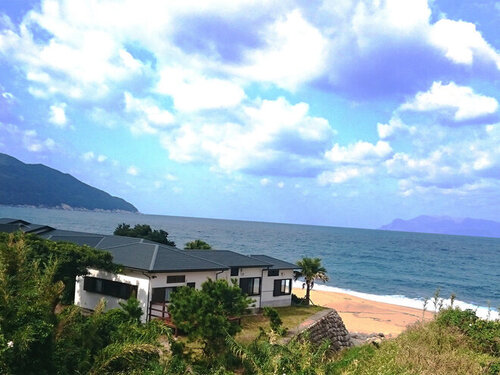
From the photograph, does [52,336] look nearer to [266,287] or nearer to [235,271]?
[235,271]

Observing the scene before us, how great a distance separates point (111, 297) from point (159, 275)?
12.7 feet

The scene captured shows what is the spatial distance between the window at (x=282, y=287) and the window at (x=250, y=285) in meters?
1.98

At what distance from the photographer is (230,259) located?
3225 cm

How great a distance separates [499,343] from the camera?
21000 mm

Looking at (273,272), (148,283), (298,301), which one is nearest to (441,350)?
(148,283)

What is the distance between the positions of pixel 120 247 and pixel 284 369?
21479mm

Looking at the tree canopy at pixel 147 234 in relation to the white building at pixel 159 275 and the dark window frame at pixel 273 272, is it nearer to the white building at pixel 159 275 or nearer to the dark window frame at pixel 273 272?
the white building at pixel 159 275

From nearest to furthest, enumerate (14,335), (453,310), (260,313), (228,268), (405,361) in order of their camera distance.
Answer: (14,335) < (405,361) < (453,310) < (228,268) < (260,313)

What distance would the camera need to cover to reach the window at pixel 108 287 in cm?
2609

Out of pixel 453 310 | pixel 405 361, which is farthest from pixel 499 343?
pixel 405 361

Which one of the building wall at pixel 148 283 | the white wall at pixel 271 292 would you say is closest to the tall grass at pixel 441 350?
the building wall at pixel 148 283

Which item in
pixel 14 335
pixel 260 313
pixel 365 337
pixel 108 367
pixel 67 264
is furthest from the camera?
pixel 365 337

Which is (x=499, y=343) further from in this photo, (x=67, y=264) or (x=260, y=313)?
(x=67, y=264)

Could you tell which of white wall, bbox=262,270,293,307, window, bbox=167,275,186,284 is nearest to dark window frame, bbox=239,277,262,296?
white wall, bbox=262,270,293,307
